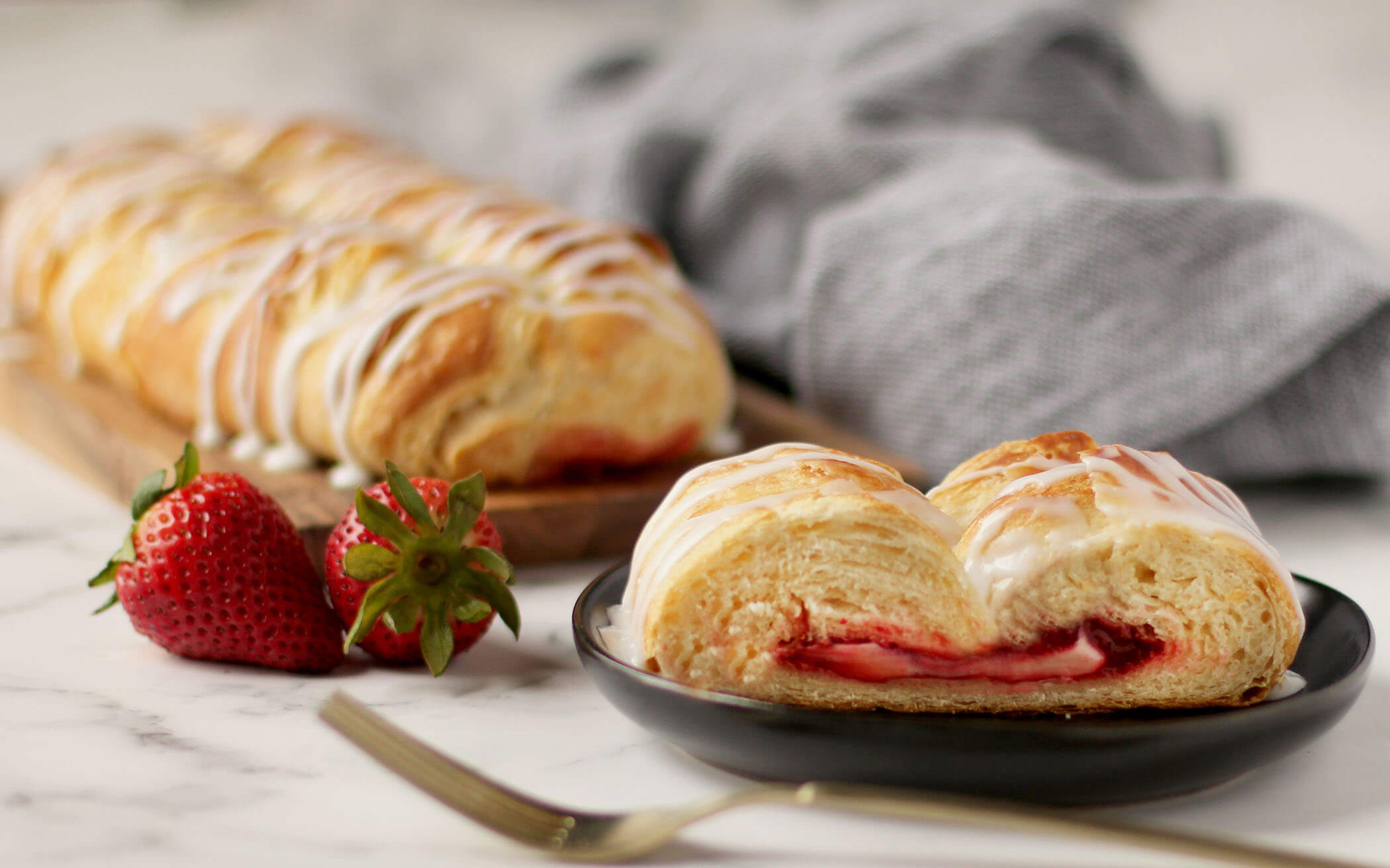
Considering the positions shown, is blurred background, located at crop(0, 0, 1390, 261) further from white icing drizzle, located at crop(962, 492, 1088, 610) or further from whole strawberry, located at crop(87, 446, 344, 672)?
white icing drizzle, located at crop(962, 492, 1088, 610)

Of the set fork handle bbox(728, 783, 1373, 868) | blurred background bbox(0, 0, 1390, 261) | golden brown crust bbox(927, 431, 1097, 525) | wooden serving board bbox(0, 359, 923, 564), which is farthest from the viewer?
blurred background bbox(0, 0, 1390, 261)

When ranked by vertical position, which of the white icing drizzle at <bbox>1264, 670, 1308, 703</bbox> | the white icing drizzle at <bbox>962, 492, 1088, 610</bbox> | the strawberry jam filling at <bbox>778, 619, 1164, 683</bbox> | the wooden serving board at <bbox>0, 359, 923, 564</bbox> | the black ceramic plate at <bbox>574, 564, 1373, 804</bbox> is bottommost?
the wooden serving board at <bbox>0, 359, 923, 564</bbox>

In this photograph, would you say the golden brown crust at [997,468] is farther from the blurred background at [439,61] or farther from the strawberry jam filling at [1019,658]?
the blurred background at [439,61]

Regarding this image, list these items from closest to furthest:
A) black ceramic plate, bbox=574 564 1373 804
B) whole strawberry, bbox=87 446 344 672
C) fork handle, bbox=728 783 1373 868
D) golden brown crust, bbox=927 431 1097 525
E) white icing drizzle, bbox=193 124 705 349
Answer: fork handle, bbox=728 783 1373 868 < black ceramic plate, bbox=574 564 1373 804 < golden brown crust, bbox=927 431 1097 525 < whole strawberry, bbox=87 446 344 672 < white icing drizzle, bbox=193 124 705 349

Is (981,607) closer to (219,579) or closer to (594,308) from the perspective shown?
(219,579)

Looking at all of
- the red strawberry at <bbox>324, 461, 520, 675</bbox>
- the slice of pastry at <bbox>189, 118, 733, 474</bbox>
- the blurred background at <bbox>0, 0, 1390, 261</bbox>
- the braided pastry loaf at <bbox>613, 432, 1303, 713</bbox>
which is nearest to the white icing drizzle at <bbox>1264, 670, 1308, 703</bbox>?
the braided pastry loaf at <bbox>613, 432, 1303, 713</bbox>

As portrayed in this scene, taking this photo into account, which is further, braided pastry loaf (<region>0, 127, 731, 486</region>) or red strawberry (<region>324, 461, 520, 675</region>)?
braided pastry loaf (<region>0, 127, 731, 486</region>)

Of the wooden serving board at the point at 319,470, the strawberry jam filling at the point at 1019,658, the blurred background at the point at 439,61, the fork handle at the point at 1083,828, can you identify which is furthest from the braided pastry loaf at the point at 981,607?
the blurred background at the point at 439,61
